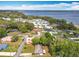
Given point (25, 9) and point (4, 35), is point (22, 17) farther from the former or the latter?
point (4, 35)

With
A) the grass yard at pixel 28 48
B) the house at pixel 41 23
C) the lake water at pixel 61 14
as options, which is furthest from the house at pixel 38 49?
the lake water at pixel 61 14

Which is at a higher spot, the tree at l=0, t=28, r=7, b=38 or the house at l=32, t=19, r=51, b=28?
the house at l=32, t=19, r=51, b=28

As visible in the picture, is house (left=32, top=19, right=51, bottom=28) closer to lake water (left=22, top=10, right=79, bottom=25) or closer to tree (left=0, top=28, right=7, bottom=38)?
lake water (left=22, top=10, right=79, bottom=25)

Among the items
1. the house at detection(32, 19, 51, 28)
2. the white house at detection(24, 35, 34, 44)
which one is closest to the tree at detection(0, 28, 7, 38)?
the white house at detection(24, 35, 34, 44)

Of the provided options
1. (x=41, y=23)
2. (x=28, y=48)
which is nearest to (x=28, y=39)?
(x=28, y=48)

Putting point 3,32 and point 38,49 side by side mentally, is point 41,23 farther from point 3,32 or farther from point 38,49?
point 3,32

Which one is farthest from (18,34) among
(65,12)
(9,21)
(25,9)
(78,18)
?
(78,18)

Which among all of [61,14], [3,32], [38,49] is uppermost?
[61,14]

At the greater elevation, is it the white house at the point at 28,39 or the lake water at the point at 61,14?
the lake water at the point at 61,14

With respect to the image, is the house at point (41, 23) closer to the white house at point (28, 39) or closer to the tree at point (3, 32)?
the white house at point (28, 39)

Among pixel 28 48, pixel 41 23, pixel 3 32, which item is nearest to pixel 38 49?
pixel 28 48

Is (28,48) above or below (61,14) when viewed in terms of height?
below

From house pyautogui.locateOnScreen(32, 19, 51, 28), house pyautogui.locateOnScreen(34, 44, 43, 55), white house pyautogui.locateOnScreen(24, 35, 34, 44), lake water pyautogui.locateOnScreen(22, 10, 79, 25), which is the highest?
lake water pyautogui.locateOnScreen(22, 10, 79, 25)
